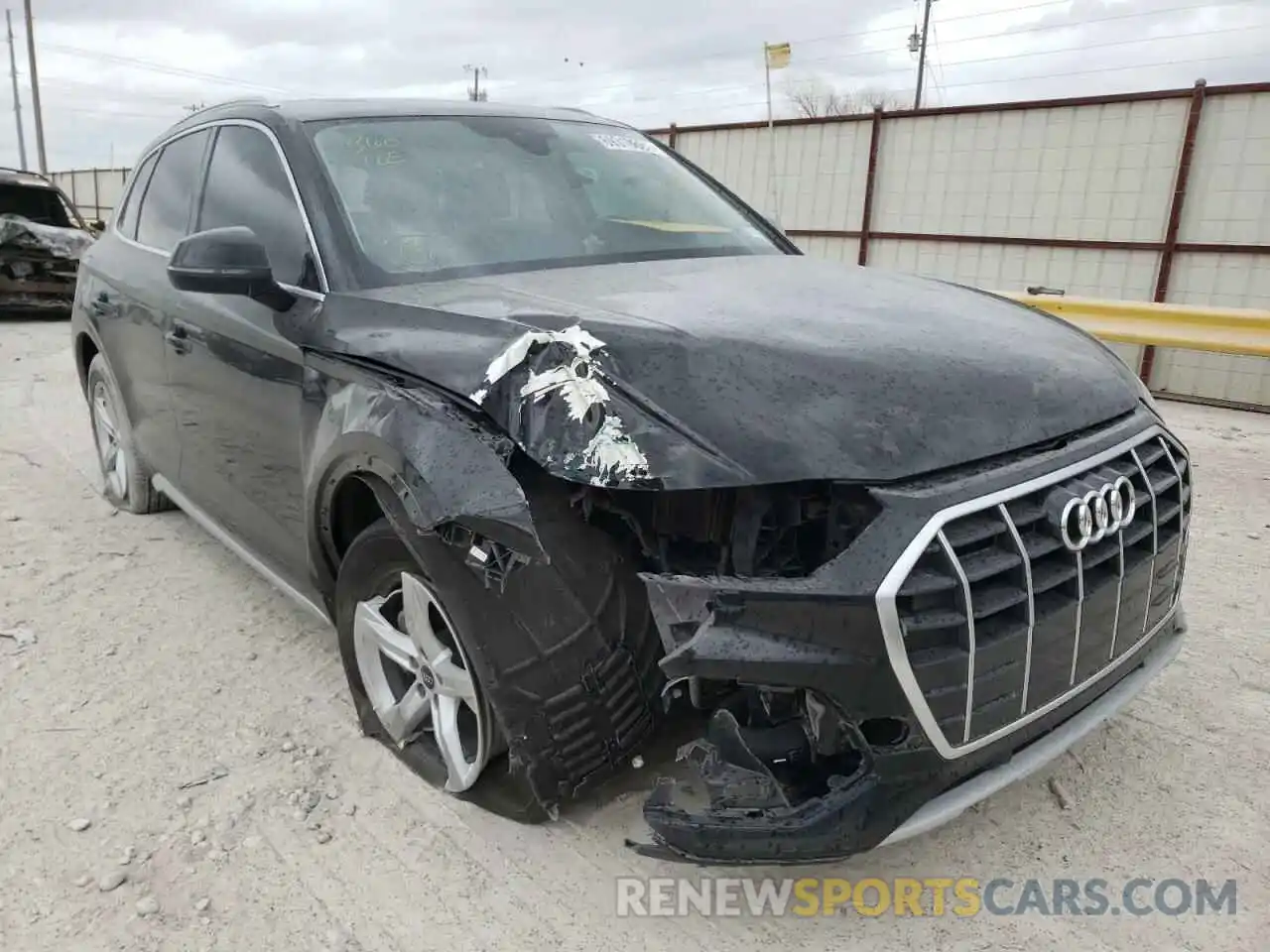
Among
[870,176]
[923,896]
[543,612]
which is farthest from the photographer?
[870,176]

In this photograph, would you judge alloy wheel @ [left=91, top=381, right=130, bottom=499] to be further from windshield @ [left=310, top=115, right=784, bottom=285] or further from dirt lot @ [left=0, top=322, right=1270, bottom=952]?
windshield @ [left=310, top=115, right=784, bottom=285]

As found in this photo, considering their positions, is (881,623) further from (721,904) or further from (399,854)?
(399,854)

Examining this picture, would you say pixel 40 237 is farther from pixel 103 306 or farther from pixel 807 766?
pixel 807 766

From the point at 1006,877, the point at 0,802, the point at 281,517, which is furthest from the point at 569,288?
the point at 0,802

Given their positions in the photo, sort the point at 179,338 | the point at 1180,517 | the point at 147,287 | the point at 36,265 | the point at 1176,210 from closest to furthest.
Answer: the point at 1180,517 < the point at 179,338 < the point at 147,287 < the point at 1176,210 < the point at 36,265

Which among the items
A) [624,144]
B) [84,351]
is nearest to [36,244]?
[84,351]

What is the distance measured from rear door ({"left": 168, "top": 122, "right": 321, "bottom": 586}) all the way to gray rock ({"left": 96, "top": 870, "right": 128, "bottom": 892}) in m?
0.93

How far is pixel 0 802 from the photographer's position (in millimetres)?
2516

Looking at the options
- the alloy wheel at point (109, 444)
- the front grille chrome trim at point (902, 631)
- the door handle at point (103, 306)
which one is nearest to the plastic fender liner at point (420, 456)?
the front grille chrome trim at point (902, 631)

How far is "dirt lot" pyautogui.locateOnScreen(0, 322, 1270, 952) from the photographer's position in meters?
2.11

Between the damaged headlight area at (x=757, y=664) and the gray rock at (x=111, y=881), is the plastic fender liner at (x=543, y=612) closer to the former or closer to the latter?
the damaged headlight area at (x=757, y=664)

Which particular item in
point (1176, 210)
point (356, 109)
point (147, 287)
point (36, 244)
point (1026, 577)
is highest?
point (356, 109)

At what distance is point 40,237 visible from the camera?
11.3 metres

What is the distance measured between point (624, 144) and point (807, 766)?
2.61 m
